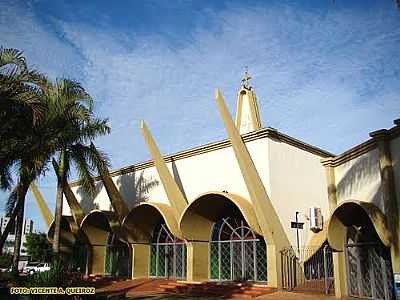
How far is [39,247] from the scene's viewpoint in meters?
38.8

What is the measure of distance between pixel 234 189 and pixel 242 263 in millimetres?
3343

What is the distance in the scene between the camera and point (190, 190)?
20906 mm

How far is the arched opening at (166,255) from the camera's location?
69.6 ft

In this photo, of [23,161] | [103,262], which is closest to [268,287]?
[23,161]

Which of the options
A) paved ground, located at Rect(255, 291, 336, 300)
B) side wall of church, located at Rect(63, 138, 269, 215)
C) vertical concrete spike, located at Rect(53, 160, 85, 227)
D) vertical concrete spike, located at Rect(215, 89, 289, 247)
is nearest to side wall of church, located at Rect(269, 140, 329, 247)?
side wall of church, located at Rect(63, 138, 269, 215)

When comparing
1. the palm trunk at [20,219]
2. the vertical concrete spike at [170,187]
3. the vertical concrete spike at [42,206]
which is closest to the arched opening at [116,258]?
the palm trunk at [20,219]

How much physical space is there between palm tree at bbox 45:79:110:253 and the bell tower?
905cm

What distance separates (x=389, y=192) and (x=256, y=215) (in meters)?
5.84

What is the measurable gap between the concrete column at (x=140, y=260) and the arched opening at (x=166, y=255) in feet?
0.77

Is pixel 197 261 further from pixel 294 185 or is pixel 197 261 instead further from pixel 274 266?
pixel 294 185

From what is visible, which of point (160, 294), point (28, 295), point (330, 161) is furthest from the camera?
point (160, 294)

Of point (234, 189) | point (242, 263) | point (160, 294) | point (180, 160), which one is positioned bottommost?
point (160, 294)

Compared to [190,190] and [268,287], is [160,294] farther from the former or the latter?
[190,190]

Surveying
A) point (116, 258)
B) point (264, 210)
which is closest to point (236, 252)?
point (264, 210)
